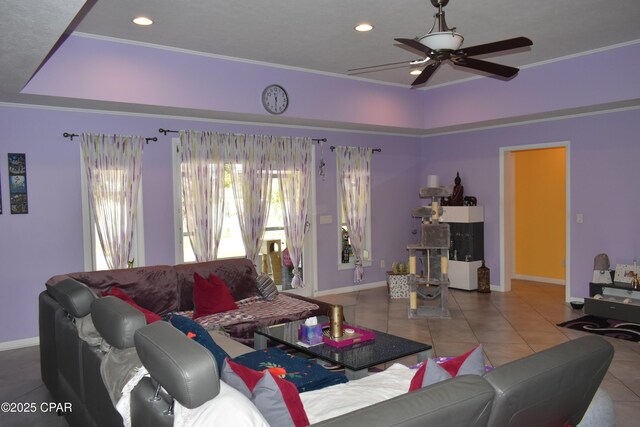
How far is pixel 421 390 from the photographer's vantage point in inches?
66.7

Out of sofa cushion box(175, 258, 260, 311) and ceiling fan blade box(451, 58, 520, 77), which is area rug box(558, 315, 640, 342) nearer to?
ceiling fan blade box(451, 58, 520, 77)

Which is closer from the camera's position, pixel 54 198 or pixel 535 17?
pixel 535 17

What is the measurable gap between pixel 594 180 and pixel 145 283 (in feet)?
18.5

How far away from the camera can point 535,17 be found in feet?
15.0

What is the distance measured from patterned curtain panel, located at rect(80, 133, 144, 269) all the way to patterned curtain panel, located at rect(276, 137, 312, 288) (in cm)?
196

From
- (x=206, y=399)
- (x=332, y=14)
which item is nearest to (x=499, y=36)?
(x=332, y=14)

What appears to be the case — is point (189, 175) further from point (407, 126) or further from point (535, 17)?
point (535, 17)

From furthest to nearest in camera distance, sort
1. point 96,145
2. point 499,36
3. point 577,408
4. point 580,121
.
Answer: point 580,121 → point 96,145 → point 499,36 → point 577,408

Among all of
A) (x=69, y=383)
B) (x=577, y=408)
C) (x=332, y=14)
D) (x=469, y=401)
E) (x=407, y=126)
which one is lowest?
(x=69, y=383)

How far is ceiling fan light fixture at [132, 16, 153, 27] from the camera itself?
4375mm

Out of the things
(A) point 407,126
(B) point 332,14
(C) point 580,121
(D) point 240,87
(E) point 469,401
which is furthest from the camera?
(A) point 407,126

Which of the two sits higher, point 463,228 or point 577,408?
point 463,228

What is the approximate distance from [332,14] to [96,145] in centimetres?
299

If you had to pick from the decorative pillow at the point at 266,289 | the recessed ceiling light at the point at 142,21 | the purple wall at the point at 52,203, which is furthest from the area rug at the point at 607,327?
the recessed ceiling light at the point at 142,21
